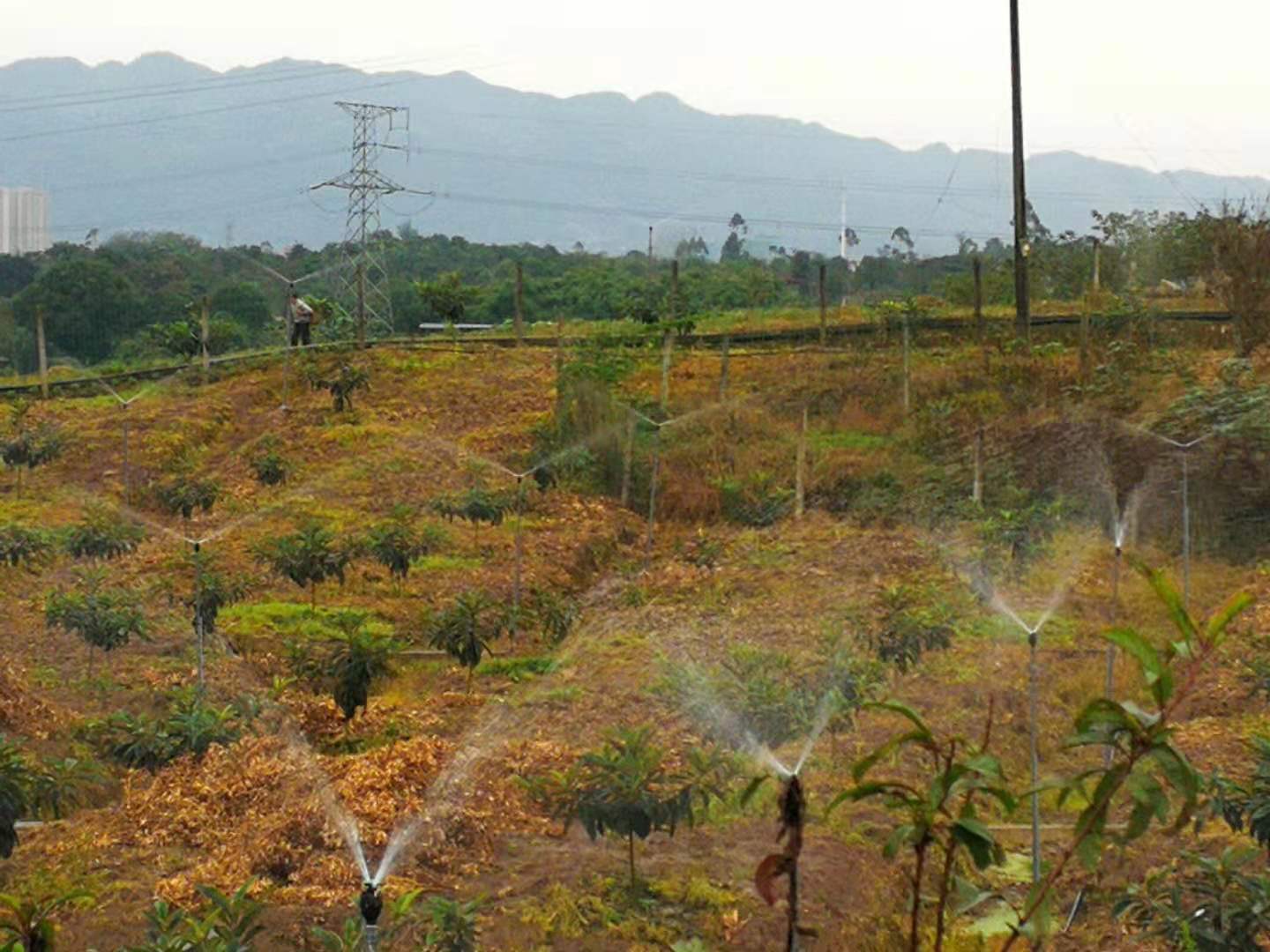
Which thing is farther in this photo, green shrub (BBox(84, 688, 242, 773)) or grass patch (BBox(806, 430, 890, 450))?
grass patch (BBox(806, 430, 890, 450))

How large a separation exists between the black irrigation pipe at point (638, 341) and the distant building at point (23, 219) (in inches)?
4325

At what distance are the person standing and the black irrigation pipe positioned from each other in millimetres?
337

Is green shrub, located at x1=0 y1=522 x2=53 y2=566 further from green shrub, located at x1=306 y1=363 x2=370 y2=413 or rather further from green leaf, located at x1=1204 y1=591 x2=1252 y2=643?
green leaf, located at x1=1204 y1=591 x2=1252 y2=643

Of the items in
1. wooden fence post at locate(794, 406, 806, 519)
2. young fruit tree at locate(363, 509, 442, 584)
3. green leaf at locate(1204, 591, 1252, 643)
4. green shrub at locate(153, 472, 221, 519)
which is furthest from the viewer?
green shrub at locate(153, 472, 221, 519)

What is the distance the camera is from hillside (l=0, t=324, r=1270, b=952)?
23.3ft

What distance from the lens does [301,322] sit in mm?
22625

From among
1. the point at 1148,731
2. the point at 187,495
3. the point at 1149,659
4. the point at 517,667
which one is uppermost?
the point at 1149,659

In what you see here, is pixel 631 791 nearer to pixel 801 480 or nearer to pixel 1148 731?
pixel 1148 731

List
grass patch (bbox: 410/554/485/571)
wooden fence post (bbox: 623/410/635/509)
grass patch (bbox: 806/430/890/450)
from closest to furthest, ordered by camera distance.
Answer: grass patch (bbox: 410/554/485/571) < wooden fence post (bbox: 623/410/635/509) < grass patch (bbox: 806/430/890/450)

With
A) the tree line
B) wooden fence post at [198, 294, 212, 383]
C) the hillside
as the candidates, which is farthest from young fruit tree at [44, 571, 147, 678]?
the tree line

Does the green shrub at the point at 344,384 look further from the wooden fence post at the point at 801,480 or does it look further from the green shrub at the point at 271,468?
the wooden fence post at the point at 801,480

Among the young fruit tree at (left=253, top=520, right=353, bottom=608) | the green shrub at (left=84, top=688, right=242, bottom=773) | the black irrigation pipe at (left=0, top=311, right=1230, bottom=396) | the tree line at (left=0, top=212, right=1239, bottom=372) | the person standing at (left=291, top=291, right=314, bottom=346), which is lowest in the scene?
the green shrub at (left=84, top=688, right=242, bottom=773)

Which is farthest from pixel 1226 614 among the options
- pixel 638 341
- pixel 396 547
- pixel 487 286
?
pixel 487 286

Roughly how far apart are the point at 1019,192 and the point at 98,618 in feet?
48.8
